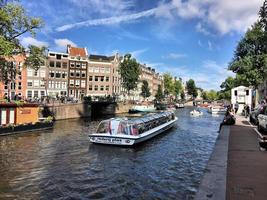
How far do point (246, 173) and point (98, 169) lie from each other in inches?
330

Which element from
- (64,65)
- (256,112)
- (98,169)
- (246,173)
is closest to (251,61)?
(256,112)

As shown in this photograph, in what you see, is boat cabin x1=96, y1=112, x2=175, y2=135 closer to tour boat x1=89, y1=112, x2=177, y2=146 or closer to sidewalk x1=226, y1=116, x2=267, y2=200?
tour boat x1=89, y1=112, x2=177, y2=146

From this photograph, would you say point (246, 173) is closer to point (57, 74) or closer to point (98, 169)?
point (98, 169)

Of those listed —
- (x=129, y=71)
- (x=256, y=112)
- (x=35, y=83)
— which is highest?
(x=129, y=71)

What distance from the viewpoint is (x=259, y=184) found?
9562 millimetres

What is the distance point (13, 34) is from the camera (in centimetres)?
3003

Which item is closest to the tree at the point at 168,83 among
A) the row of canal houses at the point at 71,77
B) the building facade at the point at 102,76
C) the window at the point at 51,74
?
the row of canal houses at the point at 71,77

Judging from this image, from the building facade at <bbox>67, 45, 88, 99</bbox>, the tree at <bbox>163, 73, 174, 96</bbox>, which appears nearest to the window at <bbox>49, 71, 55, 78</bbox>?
the building facade at <bbox>67, 45, 88, 99</bbox>

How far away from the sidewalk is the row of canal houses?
6428 cm

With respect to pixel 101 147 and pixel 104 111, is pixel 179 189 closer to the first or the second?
pixel 101 147

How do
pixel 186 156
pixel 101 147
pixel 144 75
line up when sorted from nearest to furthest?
1. pixel 186 156
2. pixel 101 147
3. pixel 144 75

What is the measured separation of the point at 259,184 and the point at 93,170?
931 cm

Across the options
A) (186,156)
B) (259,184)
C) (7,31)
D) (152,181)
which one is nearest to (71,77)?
(7,31)

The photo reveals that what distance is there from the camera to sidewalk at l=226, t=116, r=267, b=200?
8.61 m
